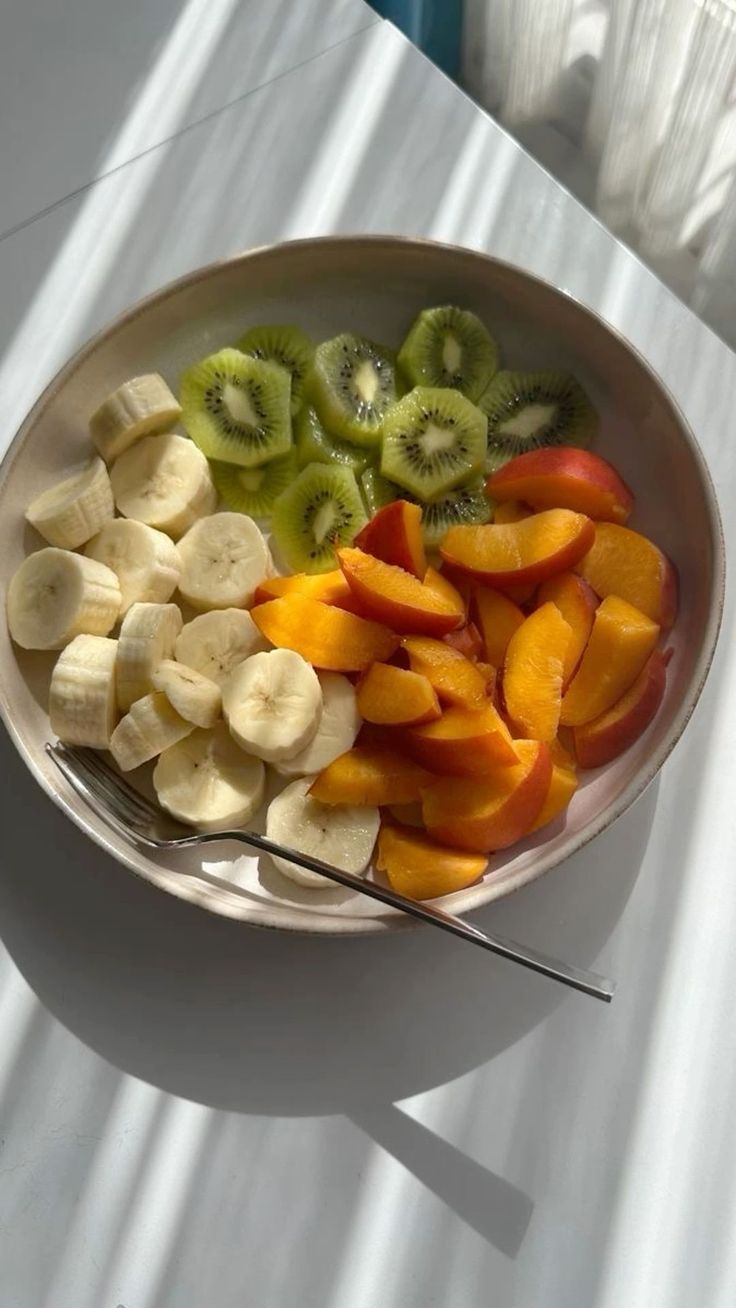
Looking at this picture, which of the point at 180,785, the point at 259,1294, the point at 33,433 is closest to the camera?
the point at 259,1294

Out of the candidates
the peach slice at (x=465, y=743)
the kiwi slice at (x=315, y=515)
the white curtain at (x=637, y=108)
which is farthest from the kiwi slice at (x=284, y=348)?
the white curtain at (x=637, y=108)

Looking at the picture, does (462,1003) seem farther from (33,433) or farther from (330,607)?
(33,433)

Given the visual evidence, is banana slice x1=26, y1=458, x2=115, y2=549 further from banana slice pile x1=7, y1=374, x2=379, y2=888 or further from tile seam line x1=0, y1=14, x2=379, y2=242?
tile seam line x1=0, y1=14, x2=379, y2=242

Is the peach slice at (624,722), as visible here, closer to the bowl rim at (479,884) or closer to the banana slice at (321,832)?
the bowl rim at (479,884)

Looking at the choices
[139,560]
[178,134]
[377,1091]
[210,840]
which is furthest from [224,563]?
[178,134]

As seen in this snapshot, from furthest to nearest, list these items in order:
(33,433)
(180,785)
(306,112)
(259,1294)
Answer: (306,112) → (33,433) → (180,785) → (259,1294)

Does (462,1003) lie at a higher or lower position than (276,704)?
lower

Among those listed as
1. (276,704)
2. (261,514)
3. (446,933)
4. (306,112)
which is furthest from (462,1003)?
(306,112)
